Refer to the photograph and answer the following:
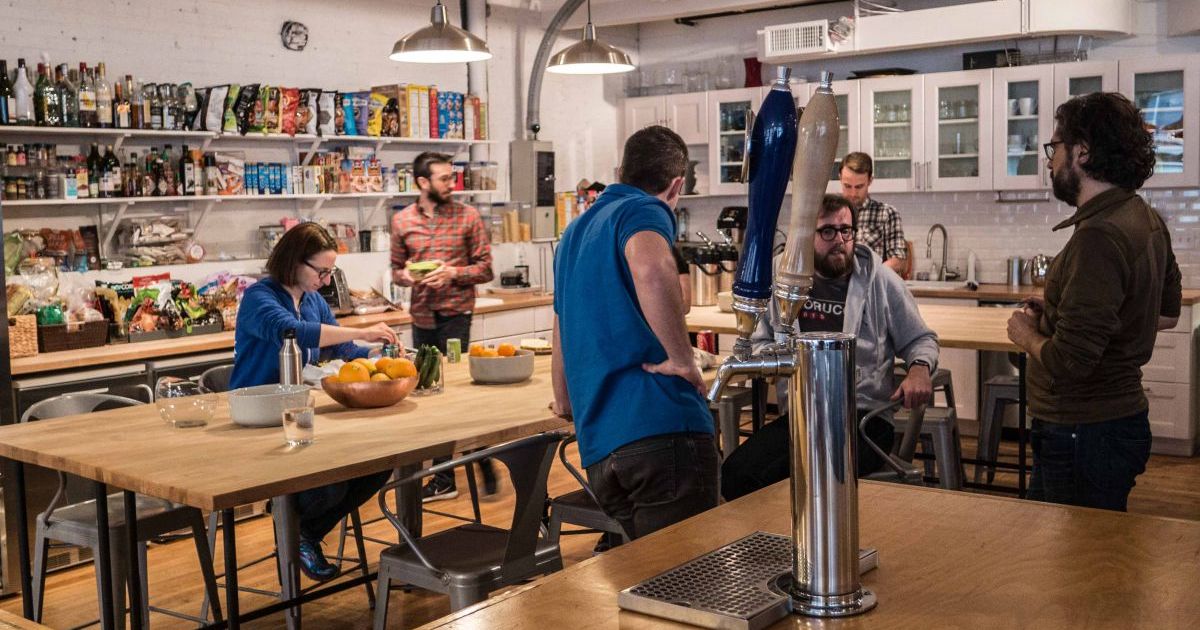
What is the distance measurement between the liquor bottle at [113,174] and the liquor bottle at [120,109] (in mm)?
147

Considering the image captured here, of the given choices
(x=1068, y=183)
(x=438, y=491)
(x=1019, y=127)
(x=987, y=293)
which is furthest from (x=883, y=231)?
(x=1068, y=183)

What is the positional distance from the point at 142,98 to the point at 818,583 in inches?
211

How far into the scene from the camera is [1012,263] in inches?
303

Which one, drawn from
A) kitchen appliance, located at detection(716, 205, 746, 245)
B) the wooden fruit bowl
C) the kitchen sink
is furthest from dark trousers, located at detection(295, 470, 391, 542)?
the kitchen sink

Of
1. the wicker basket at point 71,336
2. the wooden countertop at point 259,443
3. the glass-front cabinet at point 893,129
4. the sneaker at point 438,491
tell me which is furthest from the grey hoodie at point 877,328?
the glass-front cabinet at point 893,129

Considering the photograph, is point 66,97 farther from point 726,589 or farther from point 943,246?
point 943,246

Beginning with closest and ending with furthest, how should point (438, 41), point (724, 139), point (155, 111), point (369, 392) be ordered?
point (369, 392) < point (438, 41) < point (155, 111) < point (724, 139)

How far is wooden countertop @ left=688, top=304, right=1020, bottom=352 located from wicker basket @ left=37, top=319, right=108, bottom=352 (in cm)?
271

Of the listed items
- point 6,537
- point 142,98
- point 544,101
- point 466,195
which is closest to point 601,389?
point 6,537

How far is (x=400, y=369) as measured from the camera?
370 centimetres

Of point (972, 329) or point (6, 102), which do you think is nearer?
point (972, 329)

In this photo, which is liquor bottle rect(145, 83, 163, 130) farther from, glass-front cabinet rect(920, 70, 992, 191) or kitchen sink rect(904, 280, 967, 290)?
glass-front cabinet rect(920, 70, 992, 191)

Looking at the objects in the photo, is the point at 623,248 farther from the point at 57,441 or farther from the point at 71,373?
the point at 71,373

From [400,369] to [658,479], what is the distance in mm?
1142
